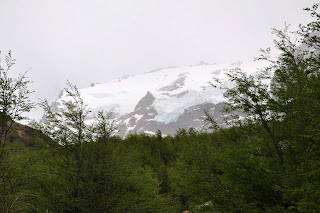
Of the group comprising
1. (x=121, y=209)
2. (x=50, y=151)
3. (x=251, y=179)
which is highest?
(x=50, y=151)

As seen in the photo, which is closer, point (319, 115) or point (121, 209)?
point (319, 115)

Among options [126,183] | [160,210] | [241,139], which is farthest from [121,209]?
[241,139]

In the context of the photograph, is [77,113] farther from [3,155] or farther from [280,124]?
[280,124]

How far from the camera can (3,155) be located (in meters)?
8.32

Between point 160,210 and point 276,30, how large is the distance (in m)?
12.2

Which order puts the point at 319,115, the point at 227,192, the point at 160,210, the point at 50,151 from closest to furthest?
the point at 319,115
the point at 227,192
the point at 50,151
the point at 160,210

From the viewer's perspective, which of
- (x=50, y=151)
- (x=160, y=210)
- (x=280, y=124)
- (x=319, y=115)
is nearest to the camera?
(x=319, y=115)

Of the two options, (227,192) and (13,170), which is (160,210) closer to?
(227,192)

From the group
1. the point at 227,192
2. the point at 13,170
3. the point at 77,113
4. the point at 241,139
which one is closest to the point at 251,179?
the point at 227,192

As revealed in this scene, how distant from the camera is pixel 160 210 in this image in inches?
508

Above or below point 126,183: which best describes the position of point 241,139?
above

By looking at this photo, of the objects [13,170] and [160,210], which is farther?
[160,210]

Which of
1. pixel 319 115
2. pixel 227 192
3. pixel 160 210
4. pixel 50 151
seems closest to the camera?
pixel 319 115

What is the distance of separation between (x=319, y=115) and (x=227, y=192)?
17.3ft
